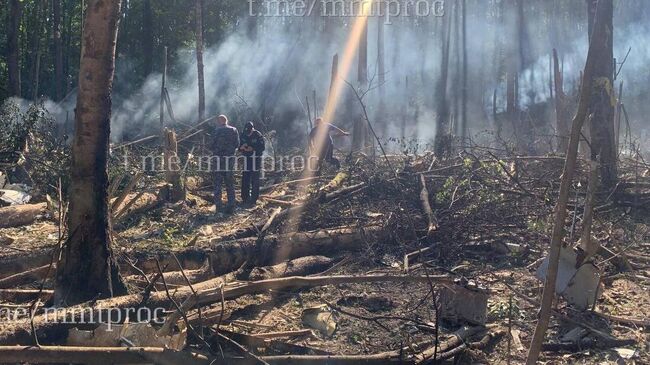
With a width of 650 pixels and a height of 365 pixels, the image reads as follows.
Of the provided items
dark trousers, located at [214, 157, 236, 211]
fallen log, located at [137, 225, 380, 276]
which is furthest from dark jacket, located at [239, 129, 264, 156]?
fallen log, located at [137, 225, 380, 276]

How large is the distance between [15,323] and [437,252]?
4.87 m

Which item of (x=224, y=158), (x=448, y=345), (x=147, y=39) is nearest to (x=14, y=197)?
(x=224, y=158)

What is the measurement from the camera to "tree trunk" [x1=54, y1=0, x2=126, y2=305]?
5.43 meters

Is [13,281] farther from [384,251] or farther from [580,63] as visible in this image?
[580,63]

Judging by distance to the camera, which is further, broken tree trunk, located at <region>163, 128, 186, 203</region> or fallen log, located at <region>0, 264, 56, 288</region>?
broken tree trunk, located at <region>163, 128, 186, 203</region>

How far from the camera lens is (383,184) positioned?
1058cm

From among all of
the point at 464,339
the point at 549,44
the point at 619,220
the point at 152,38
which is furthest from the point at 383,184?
the point at 549,44

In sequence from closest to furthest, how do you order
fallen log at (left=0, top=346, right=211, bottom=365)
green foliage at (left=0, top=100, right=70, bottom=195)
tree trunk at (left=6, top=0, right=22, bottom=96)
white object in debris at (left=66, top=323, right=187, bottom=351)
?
fallen log at (left=0, top=346, right=211, bottom=365) < white object in debris at (left=66, top=323, right=187, bottom=351) < green foliage at (left=0, top=100, right=70, bottom=195) < tree trunk at (left=6, top=0, right=22, bottom=96)

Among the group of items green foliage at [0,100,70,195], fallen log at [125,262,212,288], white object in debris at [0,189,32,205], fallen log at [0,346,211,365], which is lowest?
fallen log at [125,262,212,288]

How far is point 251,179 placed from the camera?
12.1 meters

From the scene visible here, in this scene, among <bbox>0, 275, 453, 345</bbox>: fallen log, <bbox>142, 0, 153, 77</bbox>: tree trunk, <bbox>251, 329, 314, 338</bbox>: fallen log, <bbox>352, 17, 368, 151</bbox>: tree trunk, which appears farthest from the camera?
<bbox>142, 0, 153, 77</bbox>: tree trunk

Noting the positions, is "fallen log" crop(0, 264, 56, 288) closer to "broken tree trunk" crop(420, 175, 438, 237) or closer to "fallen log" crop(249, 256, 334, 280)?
"fallen log" crop(249, 256, 334, 280)

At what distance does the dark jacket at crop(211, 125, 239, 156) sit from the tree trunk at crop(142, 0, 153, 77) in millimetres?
18405

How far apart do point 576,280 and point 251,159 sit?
717 cm
